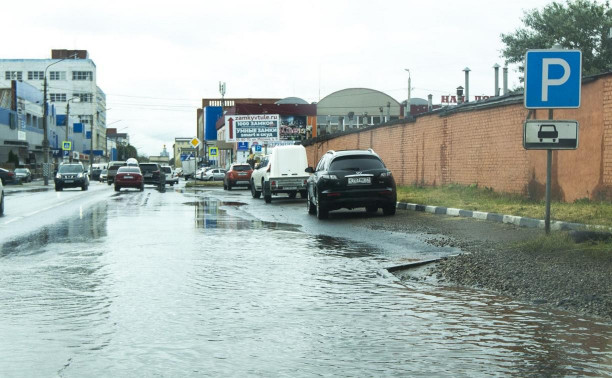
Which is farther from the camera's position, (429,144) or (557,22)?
(557,22)

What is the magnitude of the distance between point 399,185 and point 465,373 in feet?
90.4

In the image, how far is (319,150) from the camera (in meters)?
50.6

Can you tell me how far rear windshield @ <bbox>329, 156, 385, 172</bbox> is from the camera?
19422 millimetres

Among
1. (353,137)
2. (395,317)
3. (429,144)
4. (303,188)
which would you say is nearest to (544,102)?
(395,317)

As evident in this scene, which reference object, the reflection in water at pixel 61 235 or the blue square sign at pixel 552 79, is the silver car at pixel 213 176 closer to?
the reflection in water at pixel 61 235

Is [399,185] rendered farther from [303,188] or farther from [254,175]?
[254,175]

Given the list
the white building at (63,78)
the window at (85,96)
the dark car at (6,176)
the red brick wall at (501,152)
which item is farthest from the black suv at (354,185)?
the window at (85,96)

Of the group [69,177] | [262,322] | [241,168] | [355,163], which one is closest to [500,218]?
[355,163]

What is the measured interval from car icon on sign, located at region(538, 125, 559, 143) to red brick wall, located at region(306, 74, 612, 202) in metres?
5.37

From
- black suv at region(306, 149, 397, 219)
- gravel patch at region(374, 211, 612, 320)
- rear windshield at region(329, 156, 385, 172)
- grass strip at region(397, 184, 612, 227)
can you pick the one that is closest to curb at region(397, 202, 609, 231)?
grass strip at region(397, 184, 612, 227)

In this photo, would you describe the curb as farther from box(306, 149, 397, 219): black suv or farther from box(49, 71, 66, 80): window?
box(49, 71, 66, 80): window

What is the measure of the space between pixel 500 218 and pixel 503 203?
2.91 m

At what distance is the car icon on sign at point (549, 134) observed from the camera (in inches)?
467

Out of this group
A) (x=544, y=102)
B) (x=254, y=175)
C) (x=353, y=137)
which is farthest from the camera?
(x=353, y=137)
